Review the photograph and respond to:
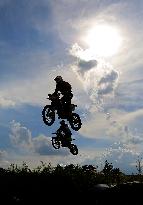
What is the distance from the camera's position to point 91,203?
16.5 m

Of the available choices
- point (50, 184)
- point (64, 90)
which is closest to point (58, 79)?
point (64, 90)

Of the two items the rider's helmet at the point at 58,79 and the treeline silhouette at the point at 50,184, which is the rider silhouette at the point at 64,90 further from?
the treeline silhouette at the point at 50,184

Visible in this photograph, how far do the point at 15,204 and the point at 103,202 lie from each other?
14.3ft

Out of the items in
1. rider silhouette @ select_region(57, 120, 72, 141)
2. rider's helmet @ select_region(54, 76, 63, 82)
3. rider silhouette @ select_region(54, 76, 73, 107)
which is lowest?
rider silhouette @ select_region(57, 120, 72, 141)

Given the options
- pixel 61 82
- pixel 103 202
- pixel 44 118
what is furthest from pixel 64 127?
pixel 103 202

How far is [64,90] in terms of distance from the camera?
76.8 ft

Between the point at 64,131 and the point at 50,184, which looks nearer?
the point at 50,184

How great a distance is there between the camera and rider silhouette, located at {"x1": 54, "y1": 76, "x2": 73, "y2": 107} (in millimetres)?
23297

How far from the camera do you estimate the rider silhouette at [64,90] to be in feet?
76.4

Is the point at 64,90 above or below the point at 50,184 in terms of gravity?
above

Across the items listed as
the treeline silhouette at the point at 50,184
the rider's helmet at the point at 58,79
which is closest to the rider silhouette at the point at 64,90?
the rider's helmet at the point at 58,79

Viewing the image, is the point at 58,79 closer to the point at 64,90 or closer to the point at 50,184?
the point at 64,90

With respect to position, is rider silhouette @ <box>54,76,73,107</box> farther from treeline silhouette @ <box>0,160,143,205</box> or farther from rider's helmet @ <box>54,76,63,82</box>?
treeline silhouette @ <box>0,160,143,205</box>

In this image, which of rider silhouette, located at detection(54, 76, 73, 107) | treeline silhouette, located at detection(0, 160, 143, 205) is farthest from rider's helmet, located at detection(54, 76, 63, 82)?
treeline silhouette, located at detection(0, 160, 143, 205)
